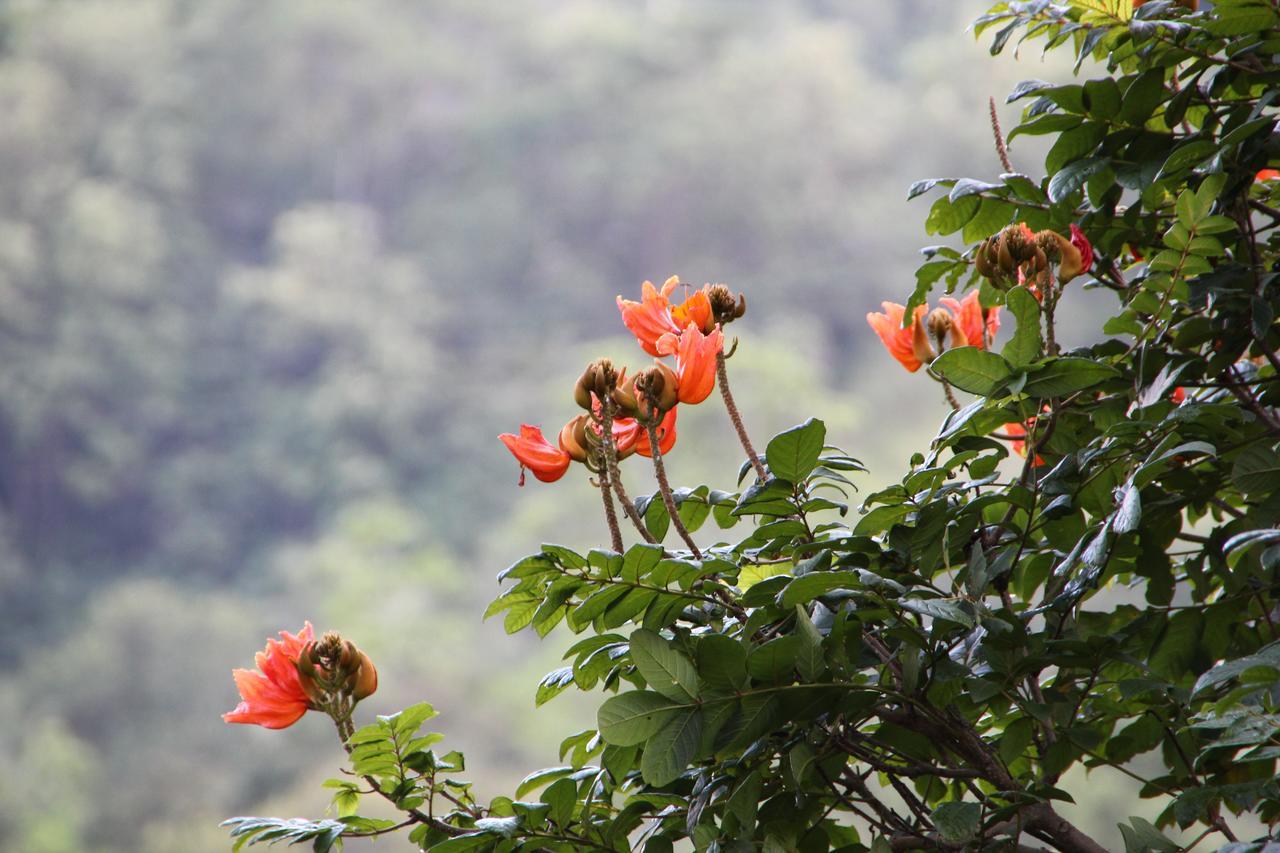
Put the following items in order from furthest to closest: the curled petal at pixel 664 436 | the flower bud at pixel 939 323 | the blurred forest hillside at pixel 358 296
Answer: the blurred forest hillside at pixel 358 296
the flower bud at pixel 939 323
the curled petal at pixel 664 436

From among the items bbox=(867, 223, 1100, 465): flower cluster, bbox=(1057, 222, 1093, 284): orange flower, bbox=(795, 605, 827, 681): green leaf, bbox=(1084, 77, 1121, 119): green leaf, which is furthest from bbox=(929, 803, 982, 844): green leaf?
bbox=(1084, 77, 1121, 119): green leaf

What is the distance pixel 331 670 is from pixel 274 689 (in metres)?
0.05

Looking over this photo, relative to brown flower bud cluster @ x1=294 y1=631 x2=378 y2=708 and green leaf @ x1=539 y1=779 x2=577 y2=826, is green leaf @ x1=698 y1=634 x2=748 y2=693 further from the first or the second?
brown flower bud cluster @ x1=294 y1=631 x2=378 y2=708

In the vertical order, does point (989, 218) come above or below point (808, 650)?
above

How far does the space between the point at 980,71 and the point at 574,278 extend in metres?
1.42

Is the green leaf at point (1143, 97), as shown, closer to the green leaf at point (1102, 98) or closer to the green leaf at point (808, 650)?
the green leaf at point (1102, 98)

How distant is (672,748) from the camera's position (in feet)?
1.90

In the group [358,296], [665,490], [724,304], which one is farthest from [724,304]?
[358,296]

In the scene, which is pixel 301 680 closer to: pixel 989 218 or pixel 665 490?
pixel 665 490

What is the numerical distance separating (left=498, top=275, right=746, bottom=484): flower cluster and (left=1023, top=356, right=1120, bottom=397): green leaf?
18 cm

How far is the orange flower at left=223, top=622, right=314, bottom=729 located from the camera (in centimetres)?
75

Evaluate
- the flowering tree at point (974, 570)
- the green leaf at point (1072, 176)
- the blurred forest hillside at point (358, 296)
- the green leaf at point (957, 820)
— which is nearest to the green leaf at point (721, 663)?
the flowering tree at point (974, 570)

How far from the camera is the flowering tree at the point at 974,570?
Answer: 589 mm

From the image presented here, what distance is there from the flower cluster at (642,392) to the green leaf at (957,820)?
25 cm
